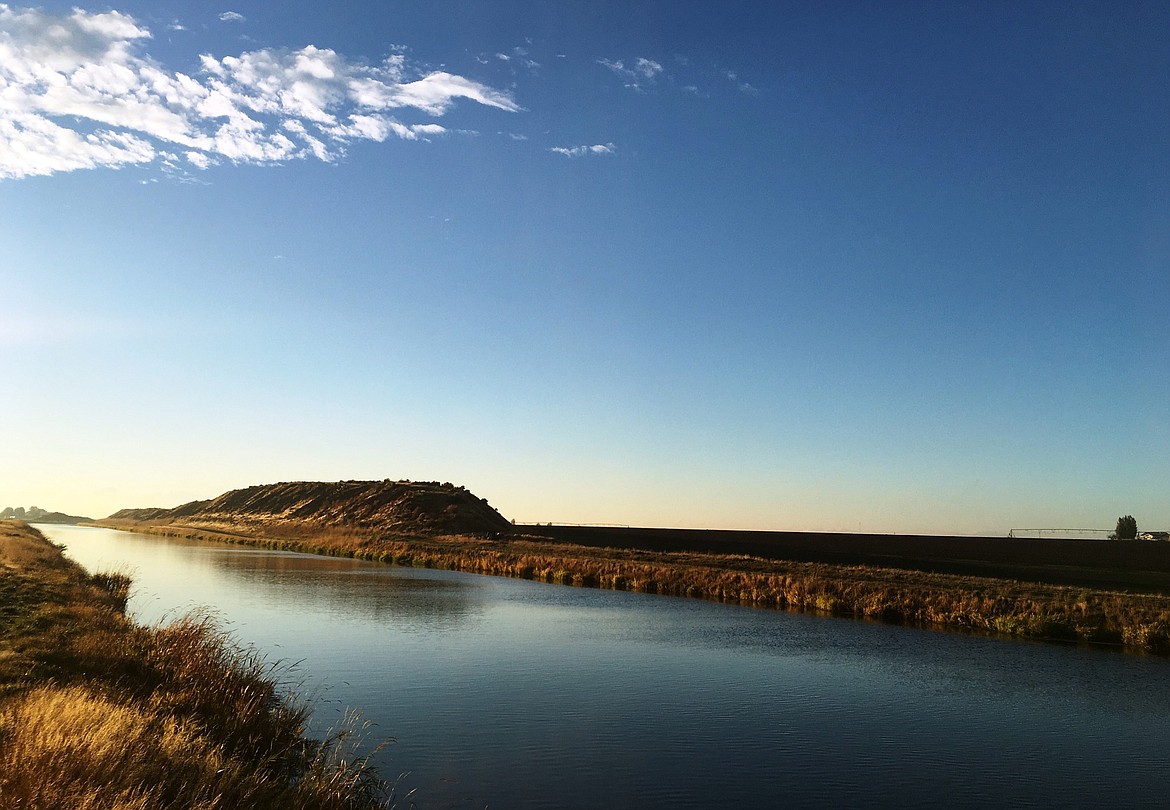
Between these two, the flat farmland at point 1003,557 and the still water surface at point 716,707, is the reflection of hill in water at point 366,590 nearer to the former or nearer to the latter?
the still water surface at point 716,707

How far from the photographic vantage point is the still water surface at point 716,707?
1241 cm

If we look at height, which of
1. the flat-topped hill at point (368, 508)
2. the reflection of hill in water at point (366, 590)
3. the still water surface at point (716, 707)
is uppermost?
the flat-topped hill at point (368, 508)

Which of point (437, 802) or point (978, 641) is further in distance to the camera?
point (978, 641)

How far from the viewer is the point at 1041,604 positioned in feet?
104

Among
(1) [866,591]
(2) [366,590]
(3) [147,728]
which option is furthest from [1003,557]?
(3) [147,728]

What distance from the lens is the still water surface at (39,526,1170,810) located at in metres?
12.4

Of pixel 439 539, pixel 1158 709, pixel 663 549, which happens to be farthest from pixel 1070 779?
pixel 439 539

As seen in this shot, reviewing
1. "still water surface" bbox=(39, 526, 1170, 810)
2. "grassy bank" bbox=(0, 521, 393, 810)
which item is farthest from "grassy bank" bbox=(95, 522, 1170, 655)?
"grassy bank" bbox=(0, 521, 393, 810)

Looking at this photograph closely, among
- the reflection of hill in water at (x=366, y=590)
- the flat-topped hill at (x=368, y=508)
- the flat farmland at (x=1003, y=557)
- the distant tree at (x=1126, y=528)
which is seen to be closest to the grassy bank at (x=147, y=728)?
the reflection of hill in water at (x=366, y=590)

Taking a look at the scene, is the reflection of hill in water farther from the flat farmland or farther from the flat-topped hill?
the flat-topped hill

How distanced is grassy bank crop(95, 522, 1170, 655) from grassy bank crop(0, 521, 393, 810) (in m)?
26.4

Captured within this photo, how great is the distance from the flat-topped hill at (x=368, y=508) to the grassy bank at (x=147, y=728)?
84.8m

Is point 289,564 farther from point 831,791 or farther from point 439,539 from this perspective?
point 831,791

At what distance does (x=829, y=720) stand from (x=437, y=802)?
935cm
